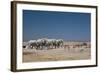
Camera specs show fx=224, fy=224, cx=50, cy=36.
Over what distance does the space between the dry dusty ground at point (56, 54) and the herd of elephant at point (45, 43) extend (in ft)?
0.12

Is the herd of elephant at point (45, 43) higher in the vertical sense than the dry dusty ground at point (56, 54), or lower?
higher

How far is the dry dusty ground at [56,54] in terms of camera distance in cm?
203

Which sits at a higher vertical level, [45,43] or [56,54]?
[45,43]

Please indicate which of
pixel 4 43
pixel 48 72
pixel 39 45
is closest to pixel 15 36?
pixel 4 43

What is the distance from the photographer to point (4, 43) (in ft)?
6.18

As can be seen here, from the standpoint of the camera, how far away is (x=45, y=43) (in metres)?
2.09

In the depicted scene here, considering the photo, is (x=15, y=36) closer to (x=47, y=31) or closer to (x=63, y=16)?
(x=47, y=31)

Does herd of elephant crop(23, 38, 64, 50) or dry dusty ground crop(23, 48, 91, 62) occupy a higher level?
herd of elephant crop(23, 38, 64, 50)

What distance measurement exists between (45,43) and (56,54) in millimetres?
154

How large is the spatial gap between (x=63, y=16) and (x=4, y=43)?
0.64 m

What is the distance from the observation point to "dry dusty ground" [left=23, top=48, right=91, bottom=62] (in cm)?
203

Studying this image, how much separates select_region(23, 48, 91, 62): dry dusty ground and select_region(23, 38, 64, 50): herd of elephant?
4 cm

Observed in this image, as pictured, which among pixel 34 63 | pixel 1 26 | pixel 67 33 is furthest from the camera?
pixel 67 33

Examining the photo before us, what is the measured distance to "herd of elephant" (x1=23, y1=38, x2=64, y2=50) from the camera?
2.04 meters
